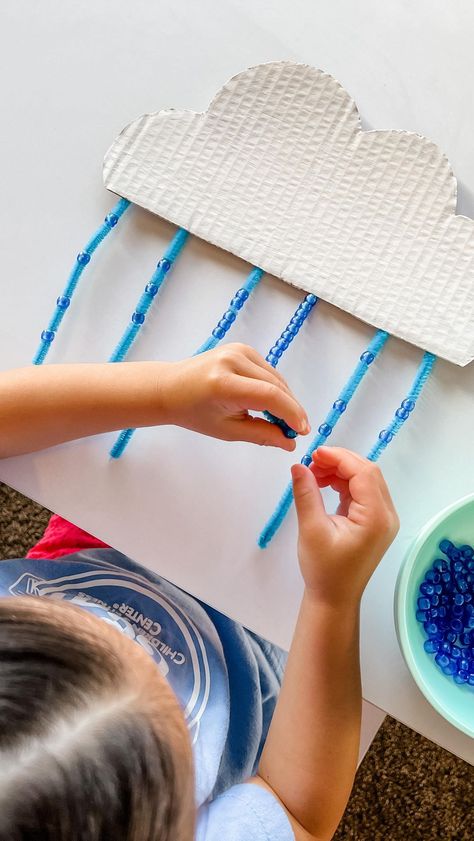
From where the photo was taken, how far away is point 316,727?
596 mm

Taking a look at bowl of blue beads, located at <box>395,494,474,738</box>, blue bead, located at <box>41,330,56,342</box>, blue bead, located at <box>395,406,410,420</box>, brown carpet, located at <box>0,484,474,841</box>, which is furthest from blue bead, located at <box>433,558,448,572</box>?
brown carpet, located at <box>0,484,474,841</box>

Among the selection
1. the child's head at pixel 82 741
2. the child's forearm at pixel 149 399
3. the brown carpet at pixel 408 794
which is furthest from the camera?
the brown carpet at pixel 408 794

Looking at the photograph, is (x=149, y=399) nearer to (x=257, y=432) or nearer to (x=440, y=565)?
(x=257, y=432)

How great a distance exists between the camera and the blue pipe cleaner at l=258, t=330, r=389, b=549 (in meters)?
0.59

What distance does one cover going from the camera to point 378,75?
2.00 feet

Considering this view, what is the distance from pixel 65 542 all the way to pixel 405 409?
0.36 metres

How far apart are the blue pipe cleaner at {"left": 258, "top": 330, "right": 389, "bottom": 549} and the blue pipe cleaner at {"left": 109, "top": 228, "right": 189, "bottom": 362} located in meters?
0.17

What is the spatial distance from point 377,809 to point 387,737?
0.10 metres

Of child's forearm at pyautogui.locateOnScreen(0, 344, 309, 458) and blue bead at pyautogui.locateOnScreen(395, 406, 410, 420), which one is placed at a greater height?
blue bead at pyautogui.locateOnScreen(395, 406, 410, 420)

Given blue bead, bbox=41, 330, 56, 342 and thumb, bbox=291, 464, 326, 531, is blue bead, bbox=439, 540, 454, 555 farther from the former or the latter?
blue bead, bbox=41, 330, 56, 342

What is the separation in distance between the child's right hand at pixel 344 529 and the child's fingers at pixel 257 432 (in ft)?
0.09

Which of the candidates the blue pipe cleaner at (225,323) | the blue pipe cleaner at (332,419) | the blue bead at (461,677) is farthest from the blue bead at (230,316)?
the blue bead at (461,677)

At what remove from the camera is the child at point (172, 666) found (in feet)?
1.50

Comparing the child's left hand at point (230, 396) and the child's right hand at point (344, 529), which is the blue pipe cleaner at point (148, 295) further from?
the child's right hand at point (344, 529)
